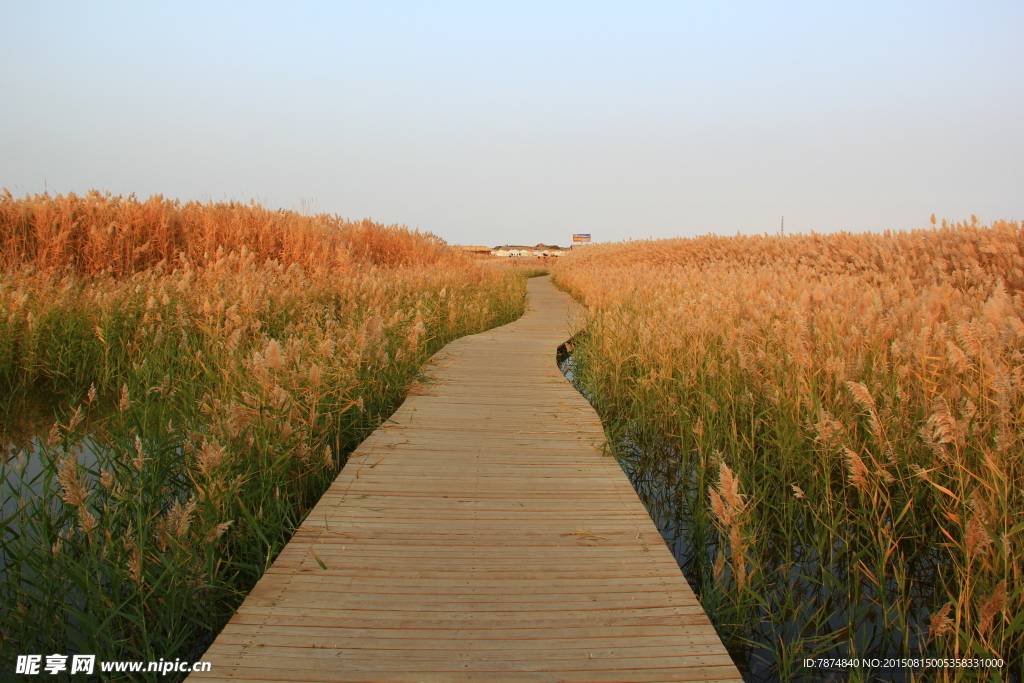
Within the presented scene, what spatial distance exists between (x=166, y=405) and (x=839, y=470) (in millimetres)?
4173

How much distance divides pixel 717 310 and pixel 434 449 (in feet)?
10.6

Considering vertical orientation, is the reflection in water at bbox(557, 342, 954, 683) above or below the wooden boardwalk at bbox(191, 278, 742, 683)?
below

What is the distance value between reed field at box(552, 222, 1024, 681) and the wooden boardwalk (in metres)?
0.41

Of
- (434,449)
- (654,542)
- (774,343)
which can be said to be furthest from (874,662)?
(774,343)

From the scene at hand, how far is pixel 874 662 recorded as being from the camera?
2.06 m

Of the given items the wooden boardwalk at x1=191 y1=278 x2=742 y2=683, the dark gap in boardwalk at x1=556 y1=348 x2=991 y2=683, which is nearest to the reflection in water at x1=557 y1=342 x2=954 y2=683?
the dark gap in boardwalk at x1=556 y1=348 x2=991 y2=683

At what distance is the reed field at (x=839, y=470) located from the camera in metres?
2.07

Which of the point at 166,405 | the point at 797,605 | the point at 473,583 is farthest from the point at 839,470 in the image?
the point at 166,405

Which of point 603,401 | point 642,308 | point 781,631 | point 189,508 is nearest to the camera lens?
point 189,508

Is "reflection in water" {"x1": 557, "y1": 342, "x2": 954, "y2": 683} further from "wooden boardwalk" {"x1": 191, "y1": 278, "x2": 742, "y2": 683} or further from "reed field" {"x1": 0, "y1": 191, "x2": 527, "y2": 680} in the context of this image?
"reed field" {"x1": 0, "y1": 191, "x2": 527, "y2": 680}

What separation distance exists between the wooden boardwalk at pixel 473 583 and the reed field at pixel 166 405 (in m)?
0.33

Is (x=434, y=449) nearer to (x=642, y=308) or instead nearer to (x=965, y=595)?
(x=965, y=595)

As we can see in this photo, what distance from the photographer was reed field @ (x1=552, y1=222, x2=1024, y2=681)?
207 cm

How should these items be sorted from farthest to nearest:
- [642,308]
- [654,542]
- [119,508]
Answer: [642,308] < [119,508] < [654,542]
